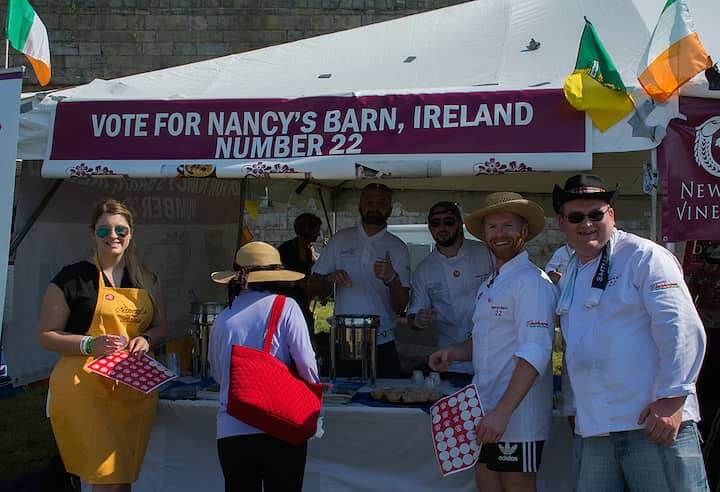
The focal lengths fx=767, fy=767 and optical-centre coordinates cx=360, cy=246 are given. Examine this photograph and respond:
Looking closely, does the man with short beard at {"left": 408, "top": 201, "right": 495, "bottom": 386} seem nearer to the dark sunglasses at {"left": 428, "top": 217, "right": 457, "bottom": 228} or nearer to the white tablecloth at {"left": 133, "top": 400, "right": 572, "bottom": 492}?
the dark sunglasses at {"left": 428, "top": 217, "right": 457, "bottom": 228}

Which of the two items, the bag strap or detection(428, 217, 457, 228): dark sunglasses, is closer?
the bag strap

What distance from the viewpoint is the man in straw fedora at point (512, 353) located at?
106 inches

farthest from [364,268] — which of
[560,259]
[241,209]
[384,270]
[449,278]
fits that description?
[241,209]

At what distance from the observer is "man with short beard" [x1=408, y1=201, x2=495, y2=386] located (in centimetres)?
427

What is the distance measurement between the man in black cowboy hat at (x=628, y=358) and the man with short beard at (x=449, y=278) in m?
1.62

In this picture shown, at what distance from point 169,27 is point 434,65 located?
15.2 meters

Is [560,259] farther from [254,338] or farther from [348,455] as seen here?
[254,338]

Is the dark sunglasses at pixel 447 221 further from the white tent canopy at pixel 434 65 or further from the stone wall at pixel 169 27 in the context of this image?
the stone wall at pixel 169 27

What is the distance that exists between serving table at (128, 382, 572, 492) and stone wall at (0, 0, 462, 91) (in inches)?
602

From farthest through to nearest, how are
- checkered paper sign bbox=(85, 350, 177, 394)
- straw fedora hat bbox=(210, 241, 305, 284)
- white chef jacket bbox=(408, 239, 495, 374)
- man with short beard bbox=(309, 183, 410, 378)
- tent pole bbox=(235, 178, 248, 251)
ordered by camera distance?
1. tent pole bbox=(235, 178, 248, 251)
2. man with short beard bbox=(309, 183, 410, 378)
3. white chef jacket bbox=(408, 239, 495, 374)
4. checkered paper sign bbox=(85, 350, 177, 394)
5. straw fedora hat bbox=(210, 241, 305, 284)

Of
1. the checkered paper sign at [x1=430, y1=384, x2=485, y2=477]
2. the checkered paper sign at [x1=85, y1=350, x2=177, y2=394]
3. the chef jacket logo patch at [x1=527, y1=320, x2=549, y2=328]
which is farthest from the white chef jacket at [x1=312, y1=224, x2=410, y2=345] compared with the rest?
the chef jacket logo patch at [x1=527, y1=320, x2=549, y2=328]

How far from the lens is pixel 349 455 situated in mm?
3881

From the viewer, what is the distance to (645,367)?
8.09 ft

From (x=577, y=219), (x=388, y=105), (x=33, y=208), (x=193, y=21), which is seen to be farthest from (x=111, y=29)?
(x=577, y=219)
